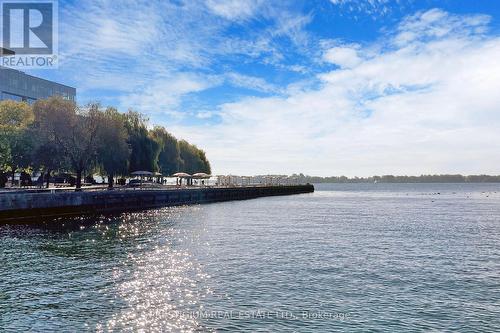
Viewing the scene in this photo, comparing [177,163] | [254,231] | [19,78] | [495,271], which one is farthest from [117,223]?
[19,78]

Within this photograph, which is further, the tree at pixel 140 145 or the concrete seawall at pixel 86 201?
the tree at pixel 140 145

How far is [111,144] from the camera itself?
66.1m

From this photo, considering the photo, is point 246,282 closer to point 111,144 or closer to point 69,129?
point 69,129

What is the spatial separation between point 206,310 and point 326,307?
4.77m

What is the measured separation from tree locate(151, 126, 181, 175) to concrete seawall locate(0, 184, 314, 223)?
45.8 ft

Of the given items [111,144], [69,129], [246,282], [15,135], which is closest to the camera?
[246,282]

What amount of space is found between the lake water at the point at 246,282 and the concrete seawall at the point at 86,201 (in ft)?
28.7

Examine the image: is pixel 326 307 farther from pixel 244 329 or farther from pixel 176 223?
pixel 176 223

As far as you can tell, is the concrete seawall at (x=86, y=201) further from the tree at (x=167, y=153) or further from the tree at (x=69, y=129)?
the tree at (x=167, y=153)

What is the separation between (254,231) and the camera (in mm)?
40375

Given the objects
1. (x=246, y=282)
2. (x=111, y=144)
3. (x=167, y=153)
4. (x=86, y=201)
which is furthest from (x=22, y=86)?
(x=246, y=282)

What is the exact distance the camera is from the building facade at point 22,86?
10631 centimetres

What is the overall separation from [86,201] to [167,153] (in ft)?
151

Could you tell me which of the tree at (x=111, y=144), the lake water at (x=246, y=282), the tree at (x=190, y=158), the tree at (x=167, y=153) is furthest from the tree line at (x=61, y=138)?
the tree at (x=190, y=158)
